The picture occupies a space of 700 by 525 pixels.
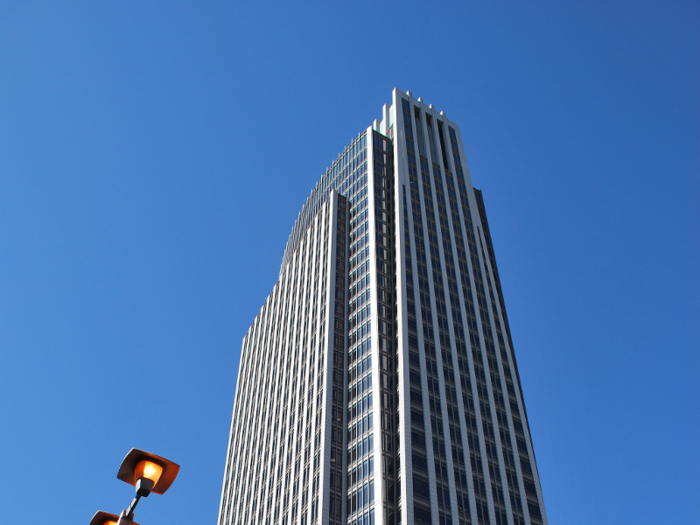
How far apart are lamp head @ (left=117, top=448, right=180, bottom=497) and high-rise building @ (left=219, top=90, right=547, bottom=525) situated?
72106 mm

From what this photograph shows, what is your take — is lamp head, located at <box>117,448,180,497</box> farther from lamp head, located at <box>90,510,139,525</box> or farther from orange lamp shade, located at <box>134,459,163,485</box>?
lamp head, located at <box>90,510,139,525</box>

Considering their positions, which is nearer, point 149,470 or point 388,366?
point 149,470

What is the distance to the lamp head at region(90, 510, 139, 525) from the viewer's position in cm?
1361

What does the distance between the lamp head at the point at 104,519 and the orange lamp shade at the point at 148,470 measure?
1244 millimetres

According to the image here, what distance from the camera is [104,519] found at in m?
13.8

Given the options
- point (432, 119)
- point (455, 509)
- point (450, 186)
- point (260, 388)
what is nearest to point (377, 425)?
point (455, 509)

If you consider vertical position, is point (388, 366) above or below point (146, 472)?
above

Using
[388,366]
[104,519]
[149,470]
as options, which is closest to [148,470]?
[149,470]

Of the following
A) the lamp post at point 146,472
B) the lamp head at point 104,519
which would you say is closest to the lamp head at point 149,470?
the lamp post at point 146,472

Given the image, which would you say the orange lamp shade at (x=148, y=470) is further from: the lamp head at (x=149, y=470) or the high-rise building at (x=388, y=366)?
the high-rise building at (x=388, y=366)

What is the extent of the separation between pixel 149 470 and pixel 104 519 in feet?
5.48

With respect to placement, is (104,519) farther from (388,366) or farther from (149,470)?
(388,366)

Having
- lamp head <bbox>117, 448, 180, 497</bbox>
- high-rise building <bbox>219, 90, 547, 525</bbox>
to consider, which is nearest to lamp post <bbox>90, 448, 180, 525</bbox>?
lamp head <bbox>117, 448, 180, 497</bbox>

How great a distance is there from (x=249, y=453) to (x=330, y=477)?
3609cm
